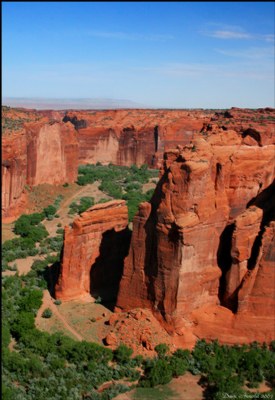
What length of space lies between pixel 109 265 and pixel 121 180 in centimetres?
3677

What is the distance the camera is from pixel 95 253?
25.6 meters

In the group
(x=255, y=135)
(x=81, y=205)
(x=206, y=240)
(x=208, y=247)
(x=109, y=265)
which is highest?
(x=255, y=135)

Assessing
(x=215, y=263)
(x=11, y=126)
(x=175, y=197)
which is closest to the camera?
(x=175, y=197)

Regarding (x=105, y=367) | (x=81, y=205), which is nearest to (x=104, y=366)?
(x=105, y=367)

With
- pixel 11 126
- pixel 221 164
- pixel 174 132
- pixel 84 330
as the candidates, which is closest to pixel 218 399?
pixel 84 330

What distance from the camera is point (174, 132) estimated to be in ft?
237

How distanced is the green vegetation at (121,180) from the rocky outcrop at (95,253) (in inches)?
685

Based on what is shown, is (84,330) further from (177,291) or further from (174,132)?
(174,132)

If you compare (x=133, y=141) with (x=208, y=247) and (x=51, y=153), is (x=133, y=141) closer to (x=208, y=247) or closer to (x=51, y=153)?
(x=51, y=153)

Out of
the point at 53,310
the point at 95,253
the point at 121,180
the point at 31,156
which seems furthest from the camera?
the point at 121,180

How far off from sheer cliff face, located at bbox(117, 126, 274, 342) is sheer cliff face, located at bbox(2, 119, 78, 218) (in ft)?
71.1

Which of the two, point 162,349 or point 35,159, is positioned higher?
point 35,159

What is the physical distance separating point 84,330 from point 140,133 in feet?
173

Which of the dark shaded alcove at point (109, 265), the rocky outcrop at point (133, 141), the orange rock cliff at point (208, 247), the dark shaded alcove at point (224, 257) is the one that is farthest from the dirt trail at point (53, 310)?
the rocky outcrop at point (133, 141)
